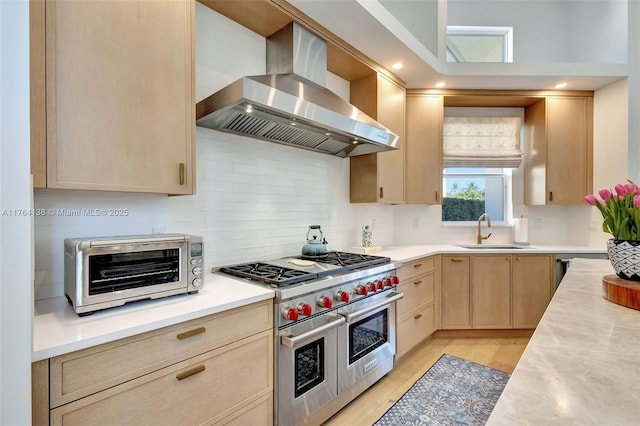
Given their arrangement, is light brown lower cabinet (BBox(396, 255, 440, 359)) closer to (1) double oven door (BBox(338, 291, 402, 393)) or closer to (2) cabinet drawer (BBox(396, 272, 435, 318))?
(2) cabinet drawer (BBox(396, 272, 435, 318))

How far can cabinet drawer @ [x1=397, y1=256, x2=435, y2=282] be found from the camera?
8.55 ft

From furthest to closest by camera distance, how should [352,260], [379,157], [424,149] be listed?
1. [424,149]
2. [379,157]
3. [352,260]

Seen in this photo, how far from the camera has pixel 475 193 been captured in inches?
152

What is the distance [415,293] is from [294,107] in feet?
6.34

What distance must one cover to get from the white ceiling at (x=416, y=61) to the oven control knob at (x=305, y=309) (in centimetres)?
183

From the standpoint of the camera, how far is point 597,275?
5.80 feet

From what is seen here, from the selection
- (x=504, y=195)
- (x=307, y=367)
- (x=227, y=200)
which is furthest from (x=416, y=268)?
(x=504, y=195)

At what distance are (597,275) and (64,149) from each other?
265cm

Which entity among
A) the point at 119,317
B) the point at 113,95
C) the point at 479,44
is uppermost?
the point at 479,44

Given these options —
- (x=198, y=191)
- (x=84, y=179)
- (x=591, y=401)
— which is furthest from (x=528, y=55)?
(x=84, y=179)

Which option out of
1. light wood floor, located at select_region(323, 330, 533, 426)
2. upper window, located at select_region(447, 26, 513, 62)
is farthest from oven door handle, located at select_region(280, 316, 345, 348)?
upper window, located at select_region(447, 26, 513, 62)

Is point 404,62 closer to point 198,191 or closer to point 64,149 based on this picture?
point 198,191

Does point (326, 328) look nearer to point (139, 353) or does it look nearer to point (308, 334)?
point (308, 334)

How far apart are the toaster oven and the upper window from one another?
365cm
